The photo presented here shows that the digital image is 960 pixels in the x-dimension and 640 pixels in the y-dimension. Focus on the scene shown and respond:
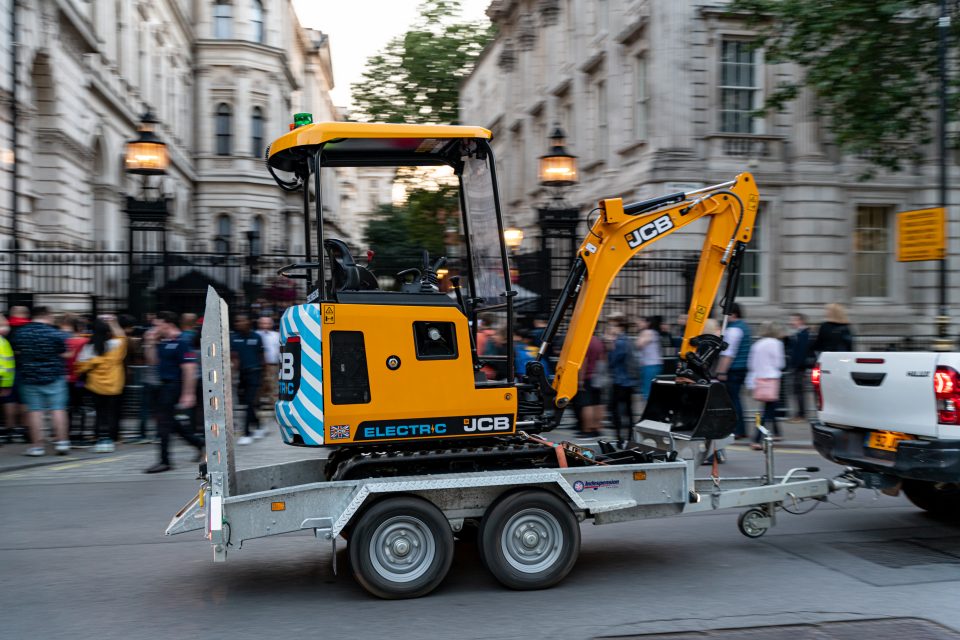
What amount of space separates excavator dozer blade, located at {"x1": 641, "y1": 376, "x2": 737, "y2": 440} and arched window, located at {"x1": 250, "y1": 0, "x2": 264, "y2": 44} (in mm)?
40723

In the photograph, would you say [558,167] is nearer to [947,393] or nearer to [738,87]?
[738,87]

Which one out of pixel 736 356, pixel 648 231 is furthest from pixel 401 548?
pixel 736 356

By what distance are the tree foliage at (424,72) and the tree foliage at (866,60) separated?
78.0ft

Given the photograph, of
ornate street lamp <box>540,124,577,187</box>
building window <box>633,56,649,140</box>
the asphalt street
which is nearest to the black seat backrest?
the asphalt street

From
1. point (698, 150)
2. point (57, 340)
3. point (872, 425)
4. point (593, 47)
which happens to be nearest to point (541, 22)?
point (593, 47)

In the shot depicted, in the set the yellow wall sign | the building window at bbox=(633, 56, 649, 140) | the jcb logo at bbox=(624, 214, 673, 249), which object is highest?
the building window at bbox=(633, 56, 649, 140)

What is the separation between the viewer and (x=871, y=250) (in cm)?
2175

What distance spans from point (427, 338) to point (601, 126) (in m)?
20.2

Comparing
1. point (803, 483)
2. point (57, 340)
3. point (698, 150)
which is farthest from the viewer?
point (698, 150)

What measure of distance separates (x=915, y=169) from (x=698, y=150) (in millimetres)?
5774

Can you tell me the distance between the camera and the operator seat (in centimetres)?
577

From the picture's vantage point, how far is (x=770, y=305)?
20.7m

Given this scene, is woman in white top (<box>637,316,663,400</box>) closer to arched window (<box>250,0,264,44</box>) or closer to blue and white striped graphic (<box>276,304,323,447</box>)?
blue and white striped graphic (<box>276,304,323,447</box>)

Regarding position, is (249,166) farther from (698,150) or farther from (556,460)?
(556,460)
